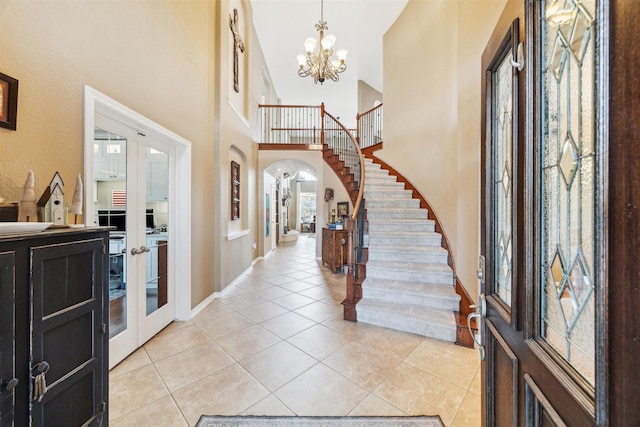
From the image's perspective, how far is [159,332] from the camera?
2.86 metres

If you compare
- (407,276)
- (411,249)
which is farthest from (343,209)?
(407,276)

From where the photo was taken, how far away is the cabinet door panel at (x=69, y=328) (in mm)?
1007

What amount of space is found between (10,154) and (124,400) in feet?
5.66

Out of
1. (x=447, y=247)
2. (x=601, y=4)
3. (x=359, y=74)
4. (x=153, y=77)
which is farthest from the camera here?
(x=359, y=74)

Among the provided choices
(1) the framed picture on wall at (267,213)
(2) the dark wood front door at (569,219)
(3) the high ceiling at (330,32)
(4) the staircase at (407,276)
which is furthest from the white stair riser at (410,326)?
(3) the high ceiling at (330,32)

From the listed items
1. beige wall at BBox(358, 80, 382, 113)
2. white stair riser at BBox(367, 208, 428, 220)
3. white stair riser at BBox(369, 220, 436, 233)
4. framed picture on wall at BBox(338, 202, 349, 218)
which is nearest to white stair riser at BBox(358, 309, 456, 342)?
white stair riser at BBox(369, 220, 436, 233)

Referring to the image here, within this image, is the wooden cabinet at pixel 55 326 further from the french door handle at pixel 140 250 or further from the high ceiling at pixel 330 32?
the high ceiling at pixel 330 32

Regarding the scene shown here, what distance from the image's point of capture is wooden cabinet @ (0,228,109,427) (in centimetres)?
91

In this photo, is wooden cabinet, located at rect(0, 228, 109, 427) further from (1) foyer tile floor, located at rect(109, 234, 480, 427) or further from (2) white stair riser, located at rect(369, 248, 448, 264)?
(2) white stair riser, located at rect(369, 248, 448, 264)

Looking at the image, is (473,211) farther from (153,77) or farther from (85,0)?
(85,0)

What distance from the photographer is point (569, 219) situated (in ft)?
2.45

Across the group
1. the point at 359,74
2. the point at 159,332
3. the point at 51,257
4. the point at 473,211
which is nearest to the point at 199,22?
the point at 51,257

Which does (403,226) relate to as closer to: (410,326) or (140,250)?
(410,326)

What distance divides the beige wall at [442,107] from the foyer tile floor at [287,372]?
115 centimetres
